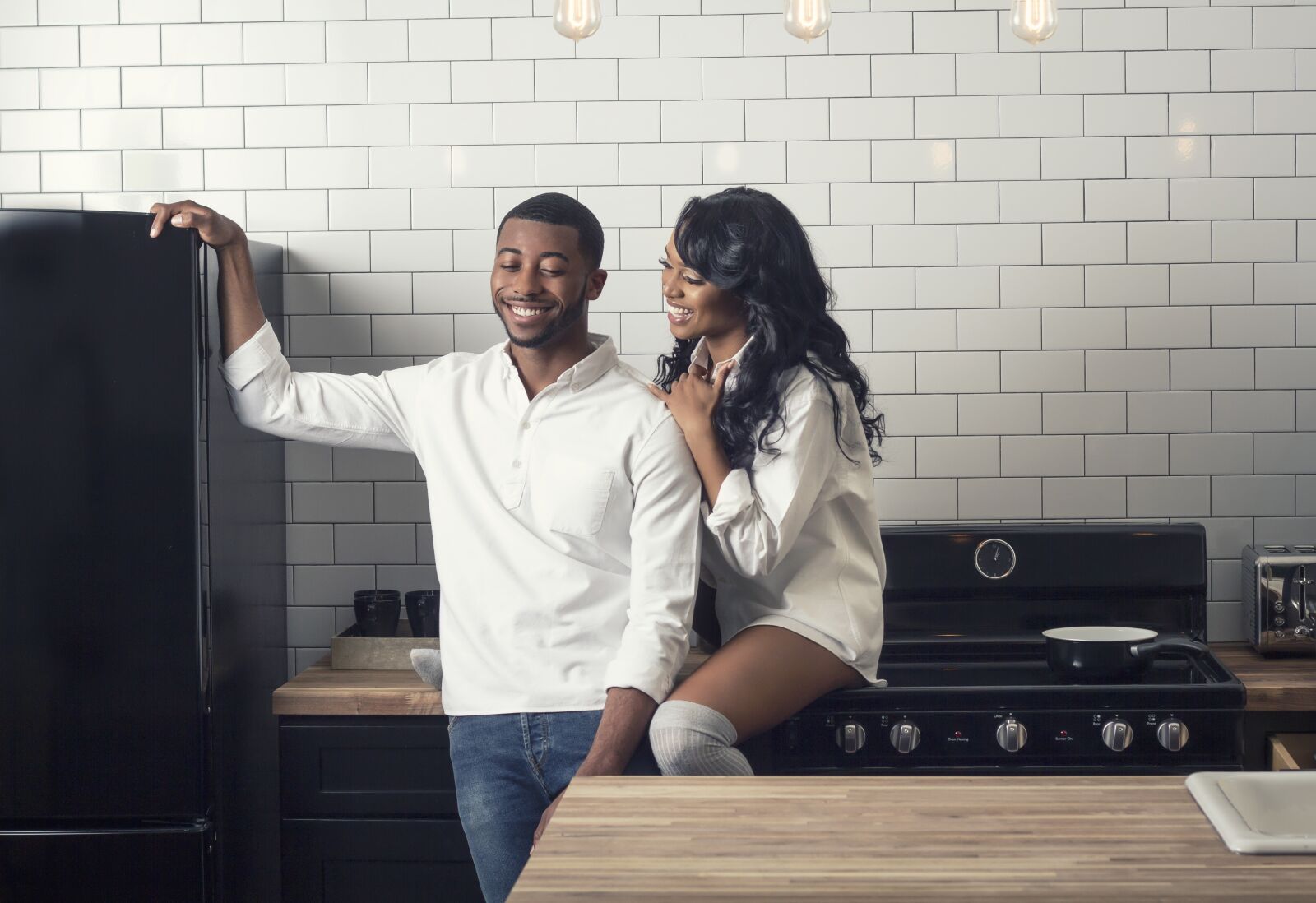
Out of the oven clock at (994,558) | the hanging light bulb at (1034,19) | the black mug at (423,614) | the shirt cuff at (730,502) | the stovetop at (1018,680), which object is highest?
the hanging light bulb at (1034,19)

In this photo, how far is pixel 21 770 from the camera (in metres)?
2.49

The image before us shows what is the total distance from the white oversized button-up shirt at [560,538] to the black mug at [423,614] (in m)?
0.55

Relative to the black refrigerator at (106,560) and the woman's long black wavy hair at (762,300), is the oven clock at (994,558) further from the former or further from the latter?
the black refrigerator at (106,560)

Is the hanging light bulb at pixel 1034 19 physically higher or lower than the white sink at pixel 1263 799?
higher

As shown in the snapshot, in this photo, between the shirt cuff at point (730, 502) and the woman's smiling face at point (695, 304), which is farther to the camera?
the woman's smiling face at point (695, 304)

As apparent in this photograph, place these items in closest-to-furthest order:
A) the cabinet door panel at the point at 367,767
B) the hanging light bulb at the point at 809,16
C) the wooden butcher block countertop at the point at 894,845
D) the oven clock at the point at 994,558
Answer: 1. the wooden butcher block countertop at the point at 894,845
2. the hanging light bulb at the point at 809,16
3. the cabinet door panel at the point at 367,767
4. the oven clock at the point at 994,558

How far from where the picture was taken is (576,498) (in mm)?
2281

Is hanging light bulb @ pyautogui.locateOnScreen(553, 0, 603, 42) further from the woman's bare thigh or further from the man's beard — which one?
the woman's bare thigh

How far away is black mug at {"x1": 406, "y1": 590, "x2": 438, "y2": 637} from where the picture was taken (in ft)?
9.70

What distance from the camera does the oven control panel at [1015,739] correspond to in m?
2.52

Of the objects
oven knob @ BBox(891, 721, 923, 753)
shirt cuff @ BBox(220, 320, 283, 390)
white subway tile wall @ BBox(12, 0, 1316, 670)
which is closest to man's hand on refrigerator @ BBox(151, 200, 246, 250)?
shirt cuff @ BBox(220, 320, 283, 390)

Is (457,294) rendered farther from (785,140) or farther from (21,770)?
(21,770)

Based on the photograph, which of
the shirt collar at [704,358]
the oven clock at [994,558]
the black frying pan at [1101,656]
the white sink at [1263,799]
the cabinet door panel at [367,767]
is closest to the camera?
the white sink at [1263,799]

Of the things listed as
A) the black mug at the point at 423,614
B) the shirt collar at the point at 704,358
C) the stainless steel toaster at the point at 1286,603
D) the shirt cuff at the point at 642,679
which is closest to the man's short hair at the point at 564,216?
the shirt collar at the point at 704,358
